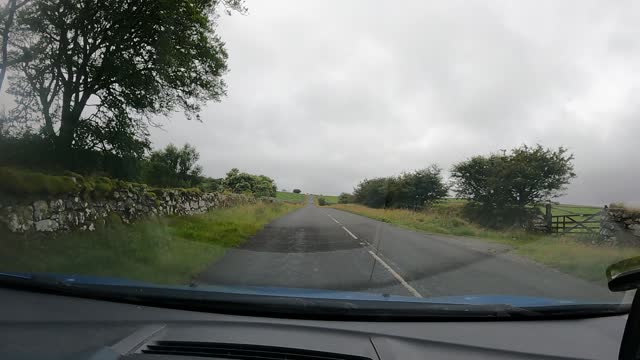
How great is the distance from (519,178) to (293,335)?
2467 cm

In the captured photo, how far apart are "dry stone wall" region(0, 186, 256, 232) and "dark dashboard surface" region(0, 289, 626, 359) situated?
4.72m

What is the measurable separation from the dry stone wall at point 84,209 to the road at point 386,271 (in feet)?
9.38

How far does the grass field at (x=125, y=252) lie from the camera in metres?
6.88

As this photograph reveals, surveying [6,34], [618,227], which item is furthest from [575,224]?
[6,34]

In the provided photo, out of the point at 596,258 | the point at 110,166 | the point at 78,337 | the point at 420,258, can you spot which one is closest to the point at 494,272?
the point at 420,258

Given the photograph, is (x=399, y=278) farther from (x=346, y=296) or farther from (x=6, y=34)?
(x=6, y=34)

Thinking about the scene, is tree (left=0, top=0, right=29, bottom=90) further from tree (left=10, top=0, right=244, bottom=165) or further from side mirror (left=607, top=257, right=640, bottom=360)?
side mirror (left=607, top=257, right=640, bottom=360)

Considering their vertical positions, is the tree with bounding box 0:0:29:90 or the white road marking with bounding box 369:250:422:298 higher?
the tree with bounding box 0:0:29:90

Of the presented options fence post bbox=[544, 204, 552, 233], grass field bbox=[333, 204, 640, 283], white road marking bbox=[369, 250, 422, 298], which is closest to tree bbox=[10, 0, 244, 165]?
white road marking bbox=[369, 250, 422, 298]

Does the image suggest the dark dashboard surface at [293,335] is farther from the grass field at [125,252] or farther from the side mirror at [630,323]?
the grass field at [125,252]

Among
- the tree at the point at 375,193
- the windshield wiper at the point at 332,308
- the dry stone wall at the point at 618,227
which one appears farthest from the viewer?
Result: the tree at the point at 375,193

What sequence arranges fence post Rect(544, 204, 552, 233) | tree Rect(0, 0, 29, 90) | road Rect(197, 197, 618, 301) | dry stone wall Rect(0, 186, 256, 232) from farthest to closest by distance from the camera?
1. fence post Rect(544, 204, 552, 233)
2. tree Rect(0, 0, 29, 90)
3. dry stone wall Rect(0, 186, 256, 232)
4. road Rect(197, 197, 618, 301)

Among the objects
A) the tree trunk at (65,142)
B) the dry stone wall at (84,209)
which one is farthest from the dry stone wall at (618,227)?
the tree trunk at (65,142)

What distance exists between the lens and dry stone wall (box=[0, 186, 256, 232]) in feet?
25.0
